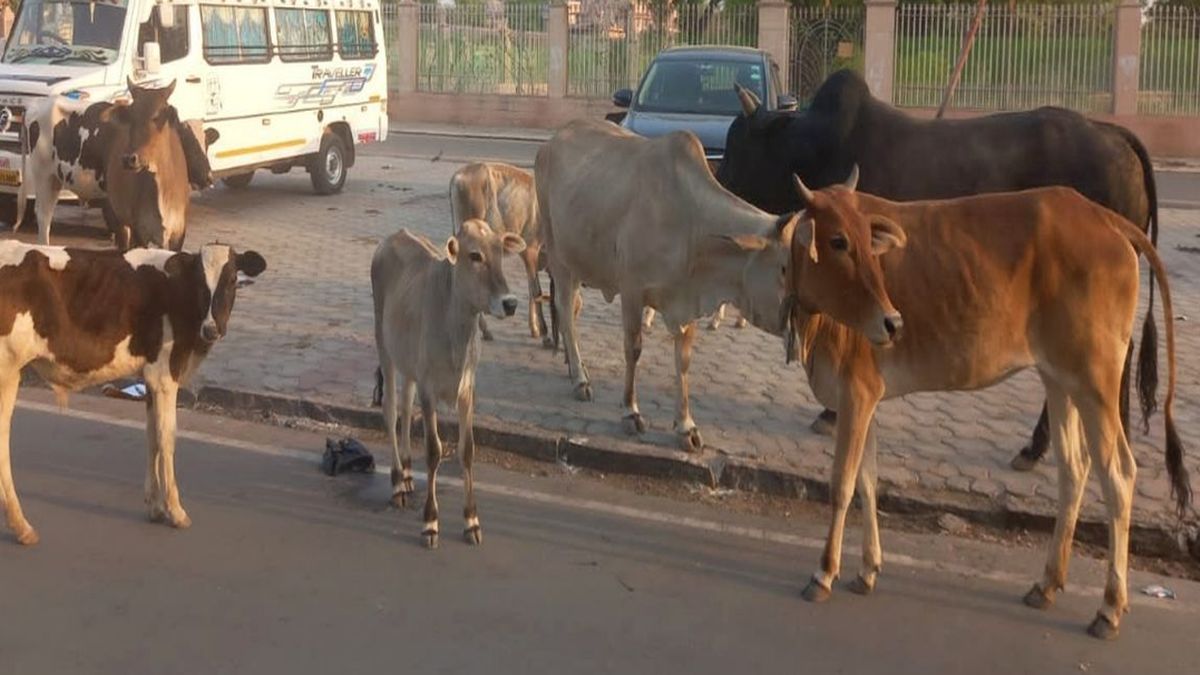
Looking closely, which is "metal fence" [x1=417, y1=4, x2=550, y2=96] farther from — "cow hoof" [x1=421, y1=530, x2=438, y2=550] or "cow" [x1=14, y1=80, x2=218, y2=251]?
"cow hoof" [x1=421, y1=530, x2=438, y2=550]

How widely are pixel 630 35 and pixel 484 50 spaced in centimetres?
370

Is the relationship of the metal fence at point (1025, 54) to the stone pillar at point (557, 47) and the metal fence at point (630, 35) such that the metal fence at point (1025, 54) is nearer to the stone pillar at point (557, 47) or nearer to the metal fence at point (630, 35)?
the metal fence at point (630, 35)

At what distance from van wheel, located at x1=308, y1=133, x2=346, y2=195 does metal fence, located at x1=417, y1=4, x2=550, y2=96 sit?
12983mm

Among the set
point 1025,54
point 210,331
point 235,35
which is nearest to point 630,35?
point 1025,54

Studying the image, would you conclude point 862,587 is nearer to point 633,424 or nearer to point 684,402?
point 684,402

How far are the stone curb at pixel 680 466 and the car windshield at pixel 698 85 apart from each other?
7263mm

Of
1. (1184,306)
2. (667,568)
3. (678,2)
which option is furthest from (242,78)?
(678,2)

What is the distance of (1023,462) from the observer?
24.7 feet

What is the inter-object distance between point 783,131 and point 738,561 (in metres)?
3.68

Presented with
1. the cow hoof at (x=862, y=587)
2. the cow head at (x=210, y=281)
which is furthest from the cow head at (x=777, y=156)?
the cow head at (x=210, y=281)

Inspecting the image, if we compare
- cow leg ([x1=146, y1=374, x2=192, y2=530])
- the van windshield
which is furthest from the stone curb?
the van windshield

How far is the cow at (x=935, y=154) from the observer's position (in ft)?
26.0

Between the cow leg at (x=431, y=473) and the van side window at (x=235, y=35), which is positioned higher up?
the van side window at (x=235, y=35)

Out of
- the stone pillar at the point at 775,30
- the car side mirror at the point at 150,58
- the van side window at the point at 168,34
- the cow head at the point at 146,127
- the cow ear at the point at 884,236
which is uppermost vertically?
the stone pillar at the point at 775,30
